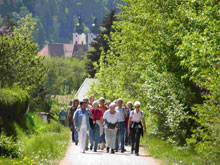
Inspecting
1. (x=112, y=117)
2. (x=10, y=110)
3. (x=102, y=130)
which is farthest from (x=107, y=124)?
(x=10, y=110)

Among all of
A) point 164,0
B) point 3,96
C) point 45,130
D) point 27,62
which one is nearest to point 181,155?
point 164,0

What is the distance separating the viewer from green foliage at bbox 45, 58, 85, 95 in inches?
4131

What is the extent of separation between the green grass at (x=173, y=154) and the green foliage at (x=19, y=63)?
1467 centimetres

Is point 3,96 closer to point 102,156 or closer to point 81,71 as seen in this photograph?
point 102,156

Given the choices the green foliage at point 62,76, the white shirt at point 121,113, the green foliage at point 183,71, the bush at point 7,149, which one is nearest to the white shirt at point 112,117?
the white shirt at point 121,113

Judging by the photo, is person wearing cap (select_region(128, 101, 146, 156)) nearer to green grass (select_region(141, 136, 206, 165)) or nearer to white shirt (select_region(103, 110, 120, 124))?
white shirt (select_region(103, 110, 120, 124))

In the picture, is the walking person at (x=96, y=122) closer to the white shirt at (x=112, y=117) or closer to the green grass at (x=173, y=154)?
the white shirt at (x=112, y=117)

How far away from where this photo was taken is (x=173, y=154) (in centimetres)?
1600

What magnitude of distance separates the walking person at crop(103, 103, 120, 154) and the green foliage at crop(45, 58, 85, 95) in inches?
3279

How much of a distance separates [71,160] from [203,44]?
4643mm

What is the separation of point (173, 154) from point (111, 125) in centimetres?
198

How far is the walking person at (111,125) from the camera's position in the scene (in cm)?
1620

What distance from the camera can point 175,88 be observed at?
17.9 meters

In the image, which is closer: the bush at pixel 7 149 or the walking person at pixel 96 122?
the bush at pixel 7 149
